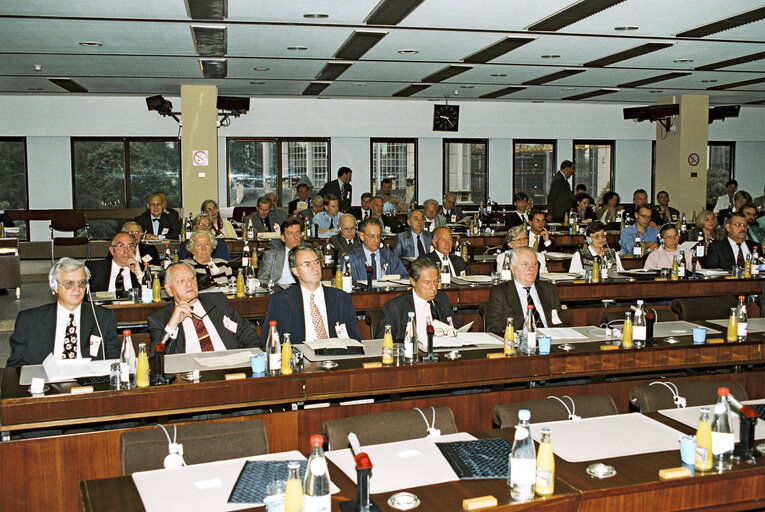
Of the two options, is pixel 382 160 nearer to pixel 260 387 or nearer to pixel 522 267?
pixel 522 267

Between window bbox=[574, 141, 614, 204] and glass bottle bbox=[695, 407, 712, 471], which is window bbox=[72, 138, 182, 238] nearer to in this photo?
window bbox=[574, 141, 614, 204]

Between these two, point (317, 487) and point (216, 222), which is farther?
point (216, 222)

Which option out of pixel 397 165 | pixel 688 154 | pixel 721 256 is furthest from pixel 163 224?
pixel 688 154

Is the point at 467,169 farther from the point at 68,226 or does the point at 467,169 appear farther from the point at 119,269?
the point at 119,269

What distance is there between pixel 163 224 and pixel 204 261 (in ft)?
13.2

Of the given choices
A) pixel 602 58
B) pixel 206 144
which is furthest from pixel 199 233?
pixel 206 144

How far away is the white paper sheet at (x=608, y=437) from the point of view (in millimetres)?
2666

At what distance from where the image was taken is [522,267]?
5.03 metres

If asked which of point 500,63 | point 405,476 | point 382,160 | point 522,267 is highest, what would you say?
point 500,63

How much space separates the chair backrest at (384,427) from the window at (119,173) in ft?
43.1

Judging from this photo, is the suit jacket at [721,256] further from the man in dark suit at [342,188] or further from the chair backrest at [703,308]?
the man in dark suit at [342,188]

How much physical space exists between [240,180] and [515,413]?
524 inches

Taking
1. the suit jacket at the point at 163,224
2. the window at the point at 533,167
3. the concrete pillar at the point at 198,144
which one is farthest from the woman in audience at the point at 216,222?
the window at the point at 533,167

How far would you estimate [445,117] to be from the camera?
48.7ft
